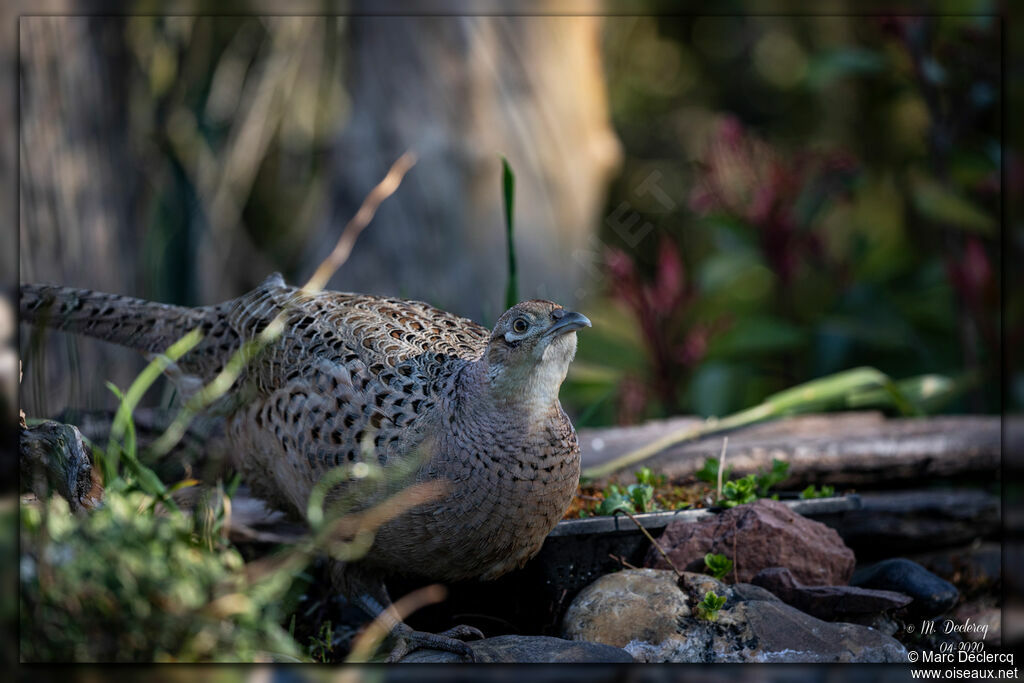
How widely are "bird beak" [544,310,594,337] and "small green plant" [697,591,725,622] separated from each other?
0.68m

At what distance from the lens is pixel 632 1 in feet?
31.3

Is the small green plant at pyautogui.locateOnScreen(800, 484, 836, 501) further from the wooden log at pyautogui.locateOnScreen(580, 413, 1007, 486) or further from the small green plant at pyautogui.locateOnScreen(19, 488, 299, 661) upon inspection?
the small green plant at pyautogui.locateOnScreen(19, 488, 299, 661)

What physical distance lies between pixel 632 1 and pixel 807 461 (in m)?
7.63

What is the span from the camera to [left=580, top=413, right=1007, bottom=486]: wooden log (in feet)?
9.95

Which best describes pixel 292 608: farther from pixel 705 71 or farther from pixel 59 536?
pixel 705 71

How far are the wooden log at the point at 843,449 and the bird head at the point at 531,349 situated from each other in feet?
3.20

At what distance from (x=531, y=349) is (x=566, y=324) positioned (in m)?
0.10

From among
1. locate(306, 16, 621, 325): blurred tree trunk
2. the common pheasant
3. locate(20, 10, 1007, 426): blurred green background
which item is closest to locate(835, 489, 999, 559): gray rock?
locate(20, 10, 1007, 426): blurred green background

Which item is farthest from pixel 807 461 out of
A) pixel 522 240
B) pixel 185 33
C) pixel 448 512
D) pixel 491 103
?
pixel 185 33

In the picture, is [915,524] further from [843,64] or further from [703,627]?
[843,64]

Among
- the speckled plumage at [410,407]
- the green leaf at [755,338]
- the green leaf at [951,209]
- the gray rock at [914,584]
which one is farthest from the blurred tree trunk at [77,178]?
the green leaf at [951,209]

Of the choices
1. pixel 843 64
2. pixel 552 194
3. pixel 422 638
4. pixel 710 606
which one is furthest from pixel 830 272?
pixel 422 638

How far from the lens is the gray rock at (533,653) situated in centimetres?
177

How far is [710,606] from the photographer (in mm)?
2066
